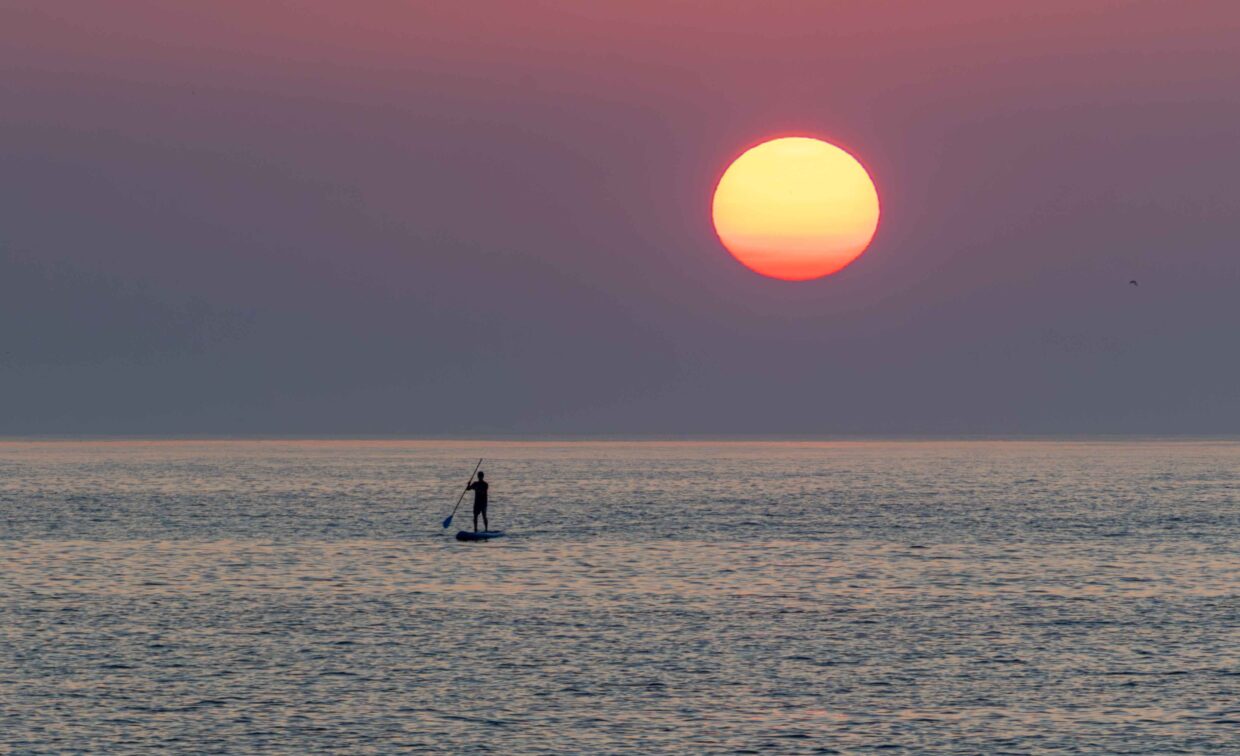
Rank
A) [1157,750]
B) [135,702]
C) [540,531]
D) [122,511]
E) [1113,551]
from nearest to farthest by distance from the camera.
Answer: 1. [1157,750]
2. [135,702]
3. [1113,551]
4. [540,531]
5. [122,511]

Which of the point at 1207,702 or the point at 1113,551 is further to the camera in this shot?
the point at 1113,551

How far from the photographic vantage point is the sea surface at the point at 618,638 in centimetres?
3238

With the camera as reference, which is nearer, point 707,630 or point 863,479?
point 707,630

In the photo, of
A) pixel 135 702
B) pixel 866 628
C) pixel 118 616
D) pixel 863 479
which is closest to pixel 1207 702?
pixel 866 628

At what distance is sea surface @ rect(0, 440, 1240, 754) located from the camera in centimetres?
3238

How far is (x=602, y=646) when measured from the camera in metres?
42.5

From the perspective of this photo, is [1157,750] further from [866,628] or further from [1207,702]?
[866,628]

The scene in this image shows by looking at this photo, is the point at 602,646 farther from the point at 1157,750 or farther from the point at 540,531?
the point at 540,531

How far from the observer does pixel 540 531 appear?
86.5m

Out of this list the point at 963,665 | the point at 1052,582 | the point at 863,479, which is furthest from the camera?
the point at 863,479

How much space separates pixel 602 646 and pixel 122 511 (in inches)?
2824

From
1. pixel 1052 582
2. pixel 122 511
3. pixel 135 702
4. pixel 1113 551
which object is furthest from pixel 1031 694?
pixel 122 511

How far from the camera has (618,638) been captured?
44.0 metres

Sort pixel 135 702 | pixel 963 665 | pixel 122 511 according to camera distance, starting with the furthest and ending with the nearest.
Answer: pixel 122 511, pixel 963 665, pixel 135 702
